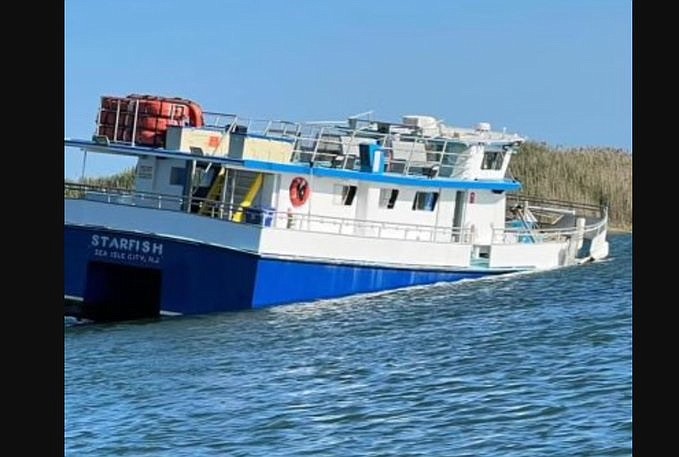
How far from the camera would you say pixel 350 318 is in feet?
77.6

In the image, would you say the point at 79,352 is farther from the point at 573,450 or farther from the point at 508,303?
the point at 573,450

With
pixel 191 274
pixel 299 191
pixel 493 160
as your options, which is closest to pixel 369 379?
pixel 191 274

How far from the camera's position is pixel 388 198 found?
28.9 m

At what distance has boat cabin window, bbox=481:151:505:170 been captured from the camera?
32.0 meters

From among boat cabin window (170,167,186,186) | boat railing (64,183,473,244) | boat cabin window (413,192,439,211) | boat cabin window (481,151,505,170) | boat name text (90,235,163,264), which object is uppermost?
boat cabin window (481,151,505,170)

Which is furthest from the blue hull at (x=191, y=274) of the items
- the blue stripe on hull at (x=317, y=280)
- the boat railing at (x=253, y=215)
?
the boat railing at (x=253, y=215)

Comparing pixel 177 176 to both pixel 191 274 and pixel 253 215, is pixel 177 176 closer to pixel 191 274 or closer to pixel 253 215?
pixel 253 215

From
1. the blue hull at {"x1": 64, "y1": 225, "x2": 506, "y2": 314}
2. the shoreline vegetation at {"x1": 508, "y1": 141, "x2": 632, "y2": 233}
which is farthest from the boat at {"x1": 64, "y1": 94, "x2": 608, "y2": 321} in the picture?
the shoreline vegetation at {"x1": 508, "y1": 141, "x2": 632, "y2": 233}

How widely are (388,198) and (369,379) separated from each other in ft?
40.1

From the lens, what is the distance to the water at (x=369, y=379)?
42.1 feet

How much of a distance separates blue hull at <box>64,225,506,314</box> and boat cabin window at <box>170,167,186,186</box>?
194cm

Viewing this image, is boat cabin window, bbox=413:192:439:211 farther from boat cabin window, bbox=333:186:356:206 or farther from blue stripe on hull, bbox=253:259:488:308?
blue stripe on hull, bbox=253:259:488:308

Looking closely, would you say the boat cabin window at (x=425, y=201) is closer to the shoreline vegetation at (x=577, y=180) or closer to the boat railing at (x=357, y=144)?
the boat railing at (x=357, y=144)
